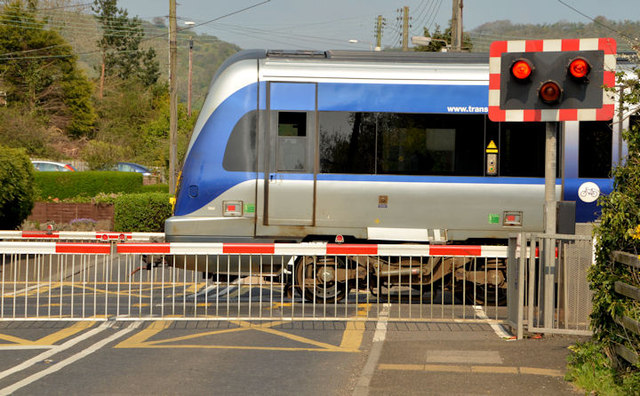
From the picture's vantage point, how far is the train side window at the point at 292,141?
42.2ft

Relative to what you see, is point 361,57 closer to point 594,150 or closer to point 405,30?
point 594,150

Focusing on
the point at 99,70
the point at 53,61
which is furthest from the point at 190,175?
the point at 99,70

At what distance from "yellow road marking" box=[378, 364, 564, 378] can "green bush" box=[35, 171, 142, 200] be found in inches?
1109

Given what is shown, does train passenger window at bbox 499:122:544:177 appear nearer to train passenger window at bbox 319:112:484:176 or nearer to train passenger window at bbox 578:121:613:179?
train passenger window at bbox 319:112:484:176

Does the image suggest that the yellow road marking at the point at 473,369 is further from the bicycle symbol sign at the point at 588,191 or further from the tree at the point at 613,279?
the bicycle symbol sign at the point at 588,191

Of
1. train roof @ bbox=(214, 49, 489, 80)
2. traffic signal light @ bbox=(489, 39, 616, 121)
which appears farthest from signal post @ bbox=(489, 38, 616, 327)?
train roof @ bbox=(214, 49, 489, 80)

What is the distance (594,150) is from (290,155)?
4205 millimetres

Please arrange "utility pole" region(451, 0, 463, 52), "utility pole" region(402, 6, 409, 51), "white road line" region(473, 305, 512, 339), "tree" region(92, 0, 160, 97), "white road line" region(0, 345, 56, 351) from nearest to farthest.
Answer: "white road line" region(0, 345, 56, 351), "white road line" region(473, 305, 512, 339), "utility pole" region(451, 0, 463, 52), "utility pole" region(402, 6, 409, 51), "tree" region(92, 0, 160, 97)

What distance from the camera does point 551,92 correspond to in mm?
8797

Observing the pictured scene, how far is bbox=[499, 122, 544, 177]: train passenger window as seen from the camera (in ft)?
42.4

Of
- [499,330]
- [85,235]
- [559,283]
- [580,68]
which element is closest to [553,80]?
[580,68]

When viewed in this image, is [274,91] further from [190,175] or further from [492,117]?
[492,117]

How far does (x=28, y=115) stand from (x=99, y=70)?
36348mm

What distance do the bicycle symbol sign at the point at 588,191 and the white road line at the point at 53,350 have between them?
256 inches
